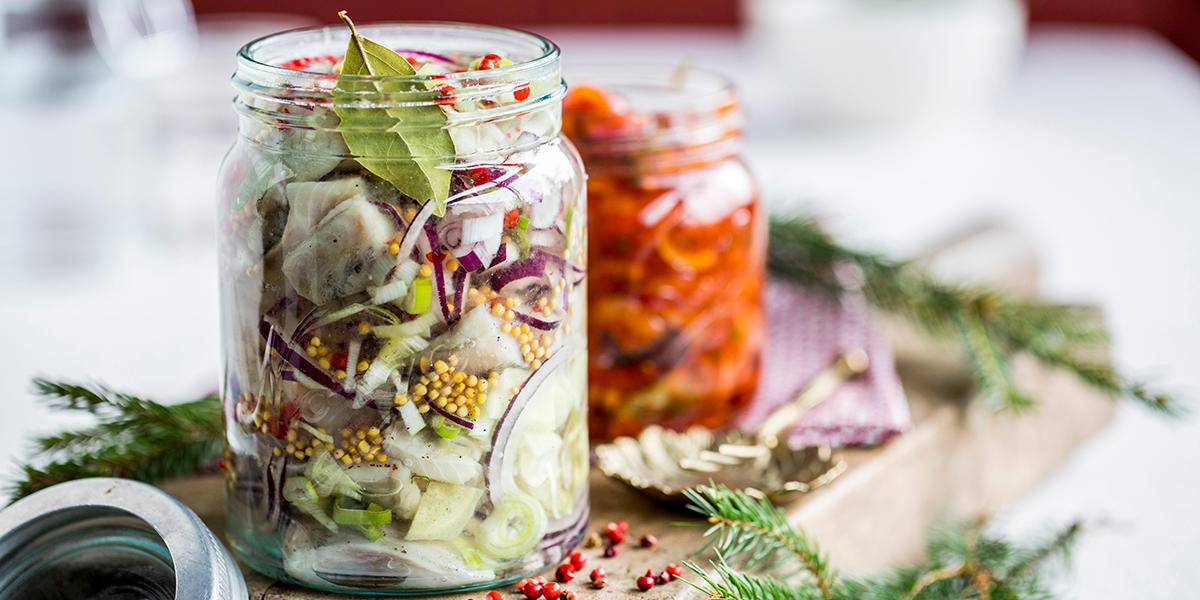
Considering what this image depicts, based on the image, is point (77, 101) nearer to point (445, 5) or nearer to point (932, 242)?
point (932, 242)

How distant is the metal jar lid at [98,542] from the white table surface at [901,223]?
30cm

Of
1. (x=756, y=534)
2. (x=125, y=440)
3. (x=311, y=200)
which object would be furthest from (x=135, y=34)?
(x=756, y=534)

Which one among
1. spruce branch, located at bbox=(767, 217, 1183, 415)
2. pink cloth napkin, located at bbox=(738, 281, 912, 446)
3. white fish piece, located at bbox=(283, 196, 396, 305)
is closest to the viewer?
white fish piece, located at bbox=(283, 196, 396, 305)

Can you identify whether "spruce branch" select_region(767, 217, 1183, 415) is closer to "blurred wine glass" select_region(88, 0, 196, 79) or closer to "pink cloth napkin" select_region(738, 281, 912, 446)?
"pink cloth napkin" select_region(738, 281, 912, 446)

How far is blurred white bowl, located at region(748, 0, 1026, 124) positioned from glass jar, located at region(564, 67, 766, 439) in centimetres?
115

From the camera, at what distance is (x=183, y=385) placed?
1.39 m

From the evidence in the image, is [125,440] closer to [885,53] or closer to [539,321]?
[539,321]

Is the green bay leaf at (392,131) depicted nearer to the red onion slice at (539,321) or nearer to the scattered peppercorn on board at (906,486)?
the red onion slice at (539,321)

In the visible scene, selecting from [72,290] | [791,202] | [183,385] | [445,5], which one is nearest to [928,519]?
[791,202]

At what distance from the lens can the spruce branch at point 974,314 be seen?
3.66 ft

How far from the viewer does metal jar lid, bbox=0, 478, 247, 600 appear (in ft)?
2.26

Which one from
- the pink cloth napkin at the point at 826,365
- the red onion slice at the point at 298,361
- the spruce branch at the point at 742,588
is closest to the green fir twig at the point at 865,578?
the spruce branch at the point at 742,588

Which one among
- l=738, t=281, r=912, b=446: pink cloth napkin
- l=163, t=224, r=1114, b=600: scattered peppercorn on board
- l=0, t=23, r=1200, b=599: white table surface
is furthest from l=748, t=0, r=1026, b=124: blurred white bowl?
l=738, t=281, r=912, b=446: pink cloth napkin

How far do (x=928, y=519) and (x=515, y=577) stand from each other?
44cm
